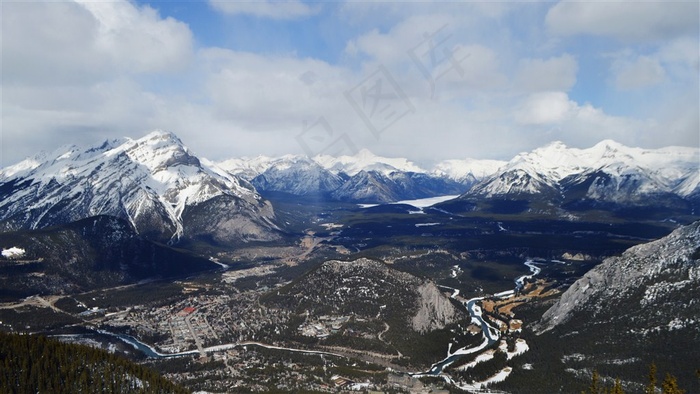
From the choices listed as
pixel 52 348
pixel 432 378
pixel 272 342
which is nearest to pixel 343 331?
pixel 272 342

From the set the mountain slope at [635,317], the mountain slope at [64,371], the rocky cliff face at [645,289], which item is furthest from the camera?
the rocky cliff face at [645,289]

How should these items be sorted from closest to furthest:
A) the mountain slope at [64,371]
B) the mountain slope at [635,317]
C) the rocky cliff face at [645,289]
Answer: the mountain slope at [64,371]
the mountain slope at [635,317]
the rocky cliff face at [645,289]

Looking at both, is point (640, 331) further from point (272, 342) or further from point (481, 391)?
point (272, 342)

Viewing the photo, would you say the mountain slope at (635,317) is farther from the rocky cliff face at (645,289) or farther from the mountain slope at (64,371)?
the mountain slope at (64,371)

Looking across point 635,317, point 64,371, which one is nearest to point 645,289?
point 635,317

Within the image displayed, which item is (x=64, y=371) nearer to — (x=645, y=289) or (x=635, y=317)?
(x=635, y=317)

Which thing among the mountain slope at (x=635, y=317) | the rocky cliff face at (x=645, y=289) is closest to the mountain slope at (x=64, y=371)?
the mountain slope at (x=635, y=317)

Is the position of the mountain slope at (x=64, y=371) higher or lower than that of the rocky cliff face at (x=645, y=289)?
lower

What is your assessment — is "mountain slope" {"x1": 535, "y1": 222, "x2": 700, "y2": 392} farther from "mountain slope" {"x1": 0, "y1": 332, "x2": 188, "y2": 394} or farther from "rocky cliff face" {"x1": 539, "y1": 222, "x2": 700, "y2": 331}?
"mountain slope" {"x1": 0, "y1": 332, "x2": 188, "y2": 394}

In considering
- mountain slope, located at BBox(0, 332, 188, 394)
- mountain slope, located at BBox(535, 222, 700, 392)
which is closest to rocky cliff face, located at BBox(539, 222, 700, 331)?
mountain slope, located at BBox(535, 222, 700, 392)

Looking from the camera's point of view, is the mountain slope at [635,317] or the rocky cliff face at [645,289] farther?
the rocky cliff face at [645,289]

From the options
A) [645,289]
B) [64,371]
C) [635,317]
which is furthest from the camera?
[645,289]
